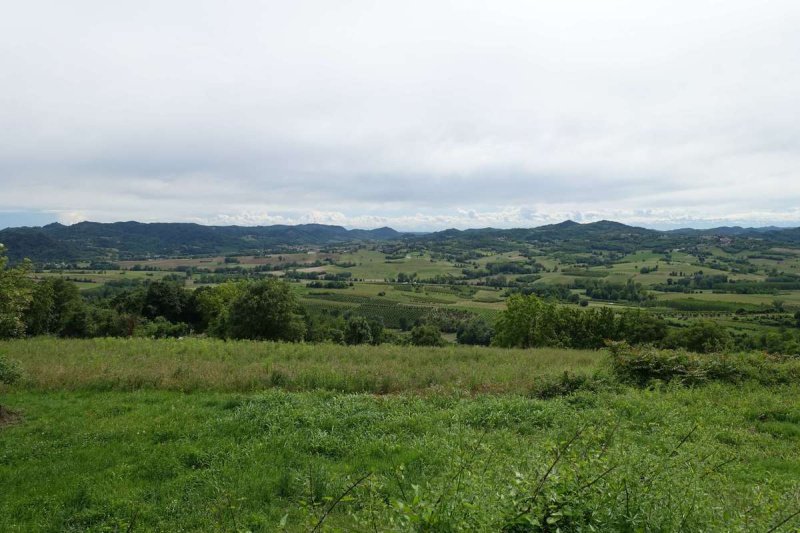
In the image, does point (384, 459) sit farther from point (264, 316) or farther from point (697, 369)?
point (264, 316)

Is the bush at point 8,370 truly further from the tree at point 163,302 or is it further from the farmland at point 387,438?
the tree at point 163,302

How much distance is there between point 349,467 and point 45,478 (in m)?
4.89

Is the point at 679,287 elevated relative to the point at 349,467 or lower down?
lower down

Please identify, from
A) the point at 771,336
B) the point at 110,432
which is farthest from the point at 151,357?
the point at 771,336

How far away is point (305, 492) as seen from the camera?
5.97 metres

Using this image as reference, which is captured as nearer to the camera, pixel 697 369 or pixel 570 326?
pixel 697 369

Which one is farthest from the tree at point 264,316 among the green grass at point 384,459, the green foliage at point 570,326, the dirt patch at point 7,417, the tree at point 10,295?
the dirt patch at point 7,417

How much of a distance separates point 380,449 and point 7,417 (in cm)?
884

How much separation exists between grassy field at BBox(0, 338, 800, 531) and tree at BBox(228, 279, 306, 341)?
1646cm

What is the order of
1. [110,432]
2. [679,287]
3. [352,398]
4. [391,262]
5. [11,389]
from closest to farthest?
[110,432] → [352,398] → [11,389] → [679,287] → [391,262]

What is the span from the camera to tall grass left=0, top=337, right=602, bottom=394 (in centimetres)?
1172

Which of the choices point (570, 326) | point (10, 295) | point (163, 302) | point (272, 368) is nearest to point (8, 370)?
point (10, 295)

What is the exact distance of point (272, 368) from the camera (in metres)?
13.1

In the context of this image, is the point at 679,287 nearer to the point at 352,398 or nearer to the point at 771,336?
the point at 771,336
